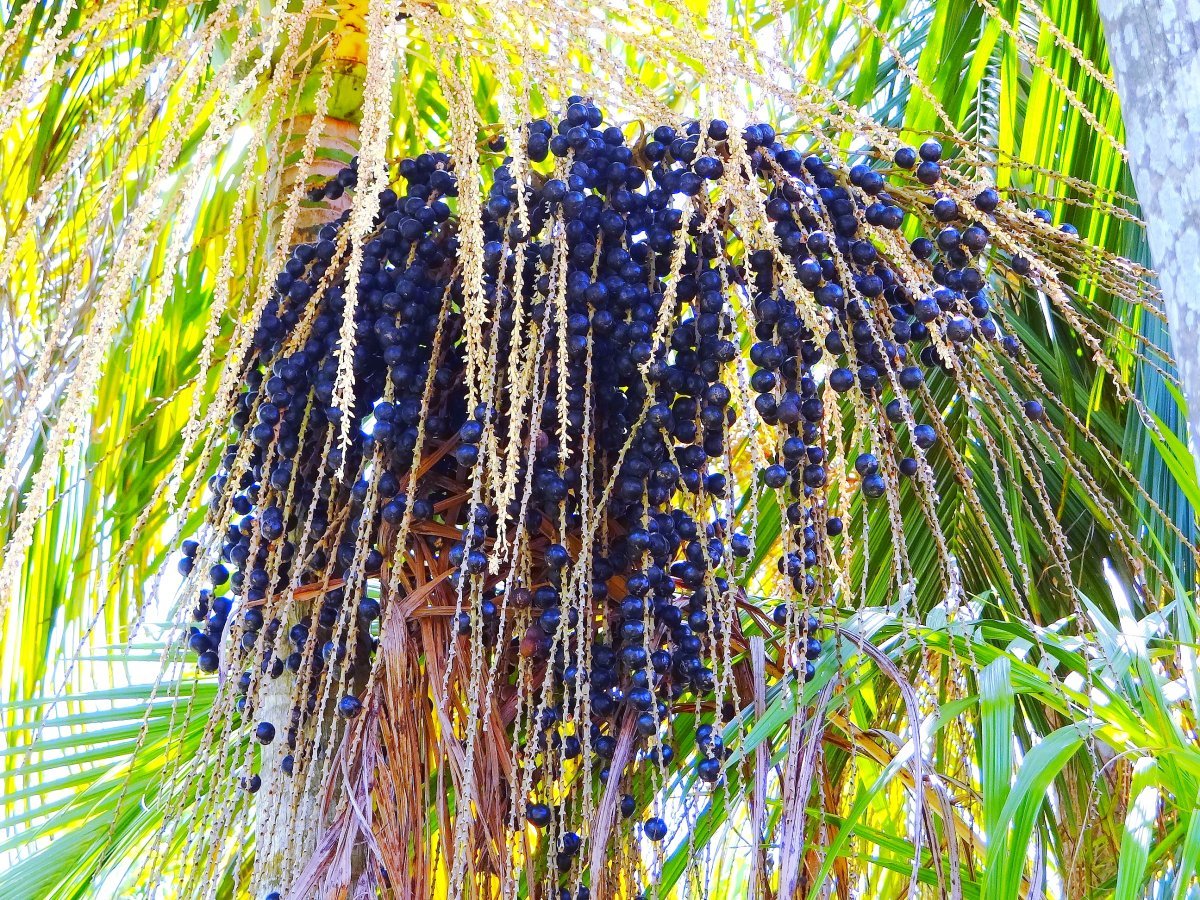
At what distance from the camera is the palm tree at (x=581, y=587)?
126 cm

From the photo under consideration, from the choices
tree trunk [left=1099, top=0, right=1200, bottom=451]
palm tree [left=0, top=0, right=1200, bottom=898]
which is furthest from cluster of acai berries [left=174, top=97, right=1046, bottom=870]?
tree trunk [left=1099, top=0, right=1200, bottom=451]

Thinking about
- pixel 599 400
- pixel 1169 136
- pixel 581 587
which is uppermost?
pixel 1169 136

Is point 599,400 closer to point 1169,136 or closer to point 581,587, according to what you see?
point 581,587

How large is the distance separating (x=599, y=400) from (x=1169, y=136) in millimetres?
731

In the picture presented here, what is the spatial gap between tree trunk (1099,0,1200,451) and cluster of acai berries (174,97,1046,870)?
0.42 m

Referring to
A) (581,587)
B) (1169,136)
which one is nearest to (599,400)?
(581,587)

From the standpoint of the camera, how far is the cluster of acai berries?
139 cm

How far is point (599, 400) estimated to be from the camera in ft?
4.98

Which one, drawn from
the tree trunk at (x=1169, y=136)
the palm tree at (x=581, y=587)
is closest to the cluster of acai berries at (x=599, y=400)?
the palm tree at (x=581, y=587)

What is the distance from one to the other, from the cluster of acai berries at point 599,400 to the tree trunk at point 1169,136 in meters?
0.42

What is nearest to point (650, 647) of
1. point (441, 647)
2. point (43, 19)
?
point (441, 647)

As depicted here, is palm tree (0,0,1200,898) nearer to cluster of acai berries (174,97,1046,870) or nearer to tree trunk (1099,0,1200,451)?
cluster of acai berries (174,97,1046,870)

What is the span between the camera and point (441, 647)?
A: 1503 millimetres

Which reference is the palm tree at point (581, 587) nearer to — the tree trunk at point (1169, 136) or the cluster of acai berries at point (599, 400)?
the cluster of acai berries at point (599, 400)
